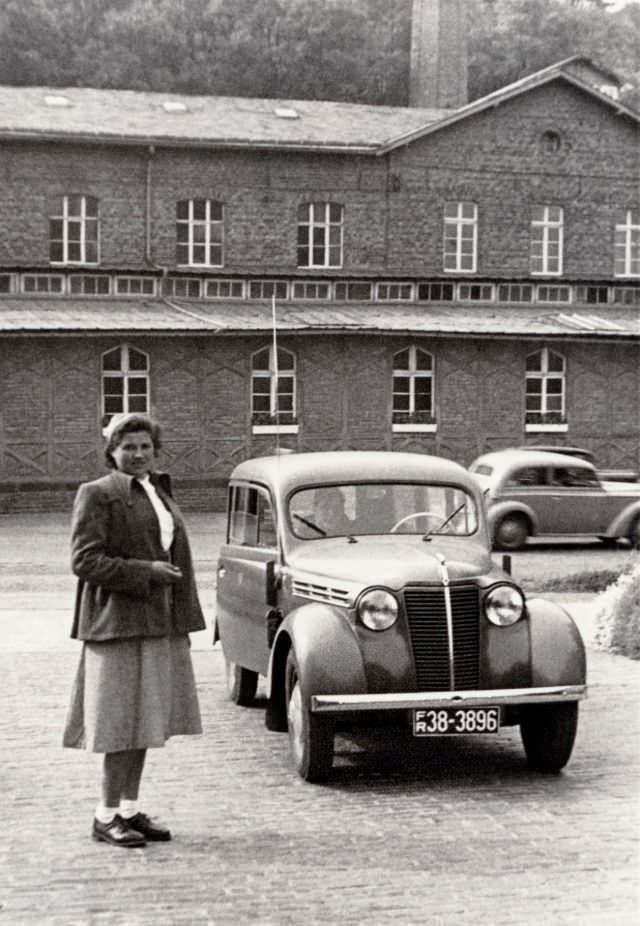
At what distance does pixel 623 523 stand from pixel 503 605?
18702 millimetres

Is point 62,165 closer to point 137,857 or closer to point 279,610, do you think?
point 279,610

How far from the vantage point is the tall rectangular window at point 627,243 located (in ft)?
138

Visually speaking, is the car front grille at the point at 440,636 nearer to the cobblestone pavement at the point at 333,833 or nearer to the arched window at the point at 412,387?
the cobblestone pavement at the point at 333,833

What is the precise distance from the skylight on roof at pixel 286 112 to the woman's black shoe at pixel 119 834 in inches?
1395

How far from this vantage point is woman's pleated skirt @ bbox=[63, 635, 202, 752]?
7.02 m

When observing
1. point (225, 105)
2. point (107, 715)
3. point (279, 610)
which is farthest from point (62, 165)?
point (107, 715)

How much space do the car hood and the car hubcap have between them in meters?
0.68

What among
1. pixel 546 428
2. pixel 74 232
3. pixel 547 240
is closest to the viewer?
pixel 546 428

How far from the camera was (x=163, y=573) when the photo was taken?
7.07 m

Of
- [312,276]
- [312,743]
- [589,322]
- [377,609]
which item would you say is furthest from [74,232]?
[312,743]

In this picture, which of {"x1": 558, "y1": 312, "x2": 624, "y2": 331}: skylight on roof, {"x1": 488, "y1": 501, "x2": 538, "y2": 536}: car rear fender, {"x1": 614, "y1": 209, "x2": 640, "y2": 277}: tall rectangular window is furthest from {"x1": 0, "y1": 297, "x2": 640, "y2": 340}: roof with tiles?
{"x1": 488, "y1": 501, "x2": 538, "y2": 536}: car rear fender

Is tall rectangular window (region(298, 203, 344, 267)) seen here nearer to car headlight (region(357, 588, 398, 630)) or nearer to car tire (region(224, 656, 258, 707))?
car tire (region(224, 656, 258, 707))

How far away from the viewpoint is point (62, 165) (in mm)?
37812

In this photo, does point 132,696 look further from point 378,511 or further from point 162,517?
point 378,511
